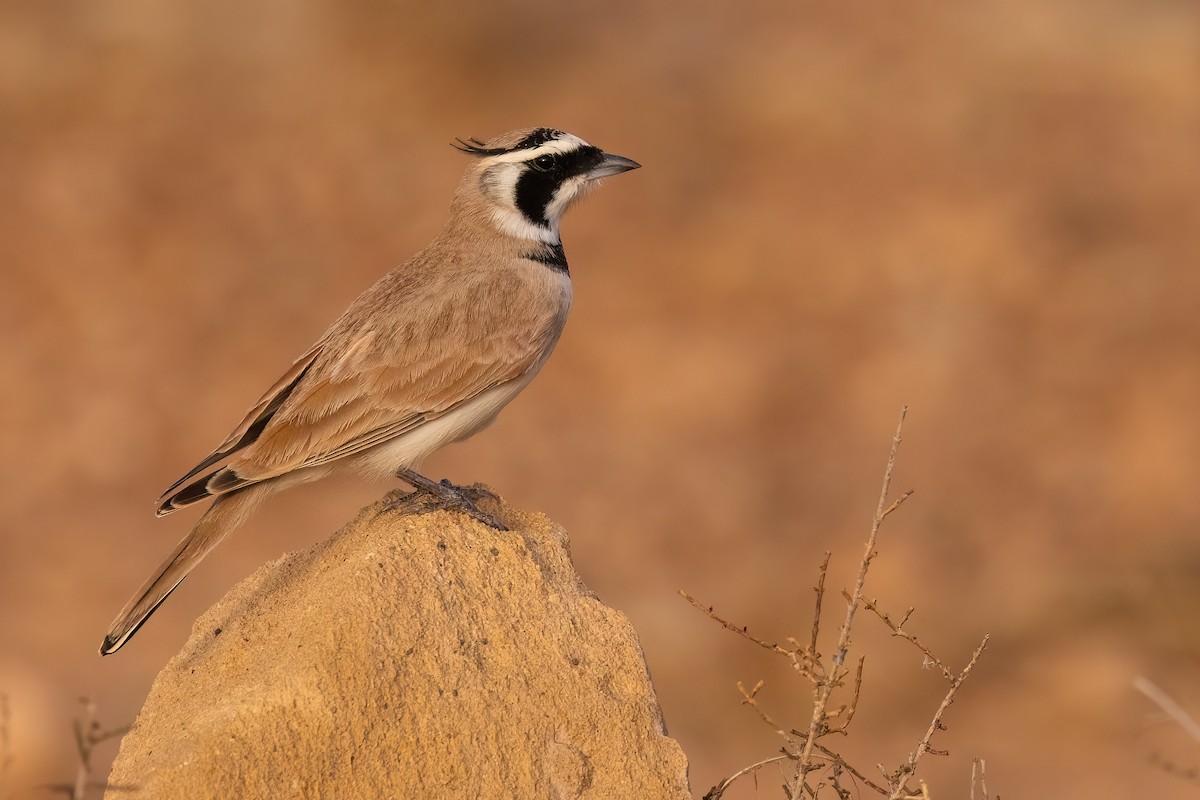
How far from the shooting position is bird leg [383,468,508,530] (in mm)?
6059

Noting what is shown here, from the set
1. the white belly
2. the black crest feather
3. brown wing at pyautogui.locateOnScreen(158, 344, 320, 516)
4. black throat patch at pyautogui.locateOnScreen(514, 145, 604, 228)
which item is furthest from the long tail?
the black crest feather

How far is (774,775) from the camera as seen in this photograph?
1265 centimetres

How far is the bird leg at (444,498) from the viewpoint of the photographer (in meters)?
6.06

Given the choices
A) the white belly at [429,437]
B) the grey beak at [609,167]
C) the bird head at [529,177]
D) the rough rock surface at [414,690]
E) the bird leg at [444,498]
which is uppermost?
the grey beak at [609,167]

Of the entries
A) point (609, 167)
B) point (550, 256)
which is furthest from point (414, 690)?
point (609, 167)

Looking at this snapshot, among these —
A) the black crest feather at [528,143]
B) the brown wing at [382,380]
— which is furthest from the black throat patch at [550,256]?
the black crest feather at [528,143]

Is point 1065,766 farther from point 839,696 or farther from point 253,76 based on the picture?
point 253,76

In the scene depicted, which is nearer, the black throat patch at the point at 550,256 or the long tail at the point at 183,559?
the long tail at the point at 183,559

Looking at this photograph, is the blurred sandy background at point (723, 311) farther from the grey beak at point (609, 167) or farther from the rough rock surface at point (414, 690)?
the rough rock surface at point (414, 690)

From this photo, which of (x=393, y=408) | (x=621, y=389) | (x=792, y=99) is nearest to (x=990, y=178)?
(x=792, y=99)

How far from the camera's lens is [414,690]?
5.16m

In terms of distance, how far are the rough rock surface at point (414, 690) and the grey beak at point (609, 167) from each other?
2159mm

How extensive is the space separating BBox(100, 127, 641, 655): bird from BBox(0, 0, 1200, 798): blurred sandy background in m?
7.16

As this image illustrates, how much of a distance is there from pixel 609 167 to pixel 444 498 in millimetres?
1974
